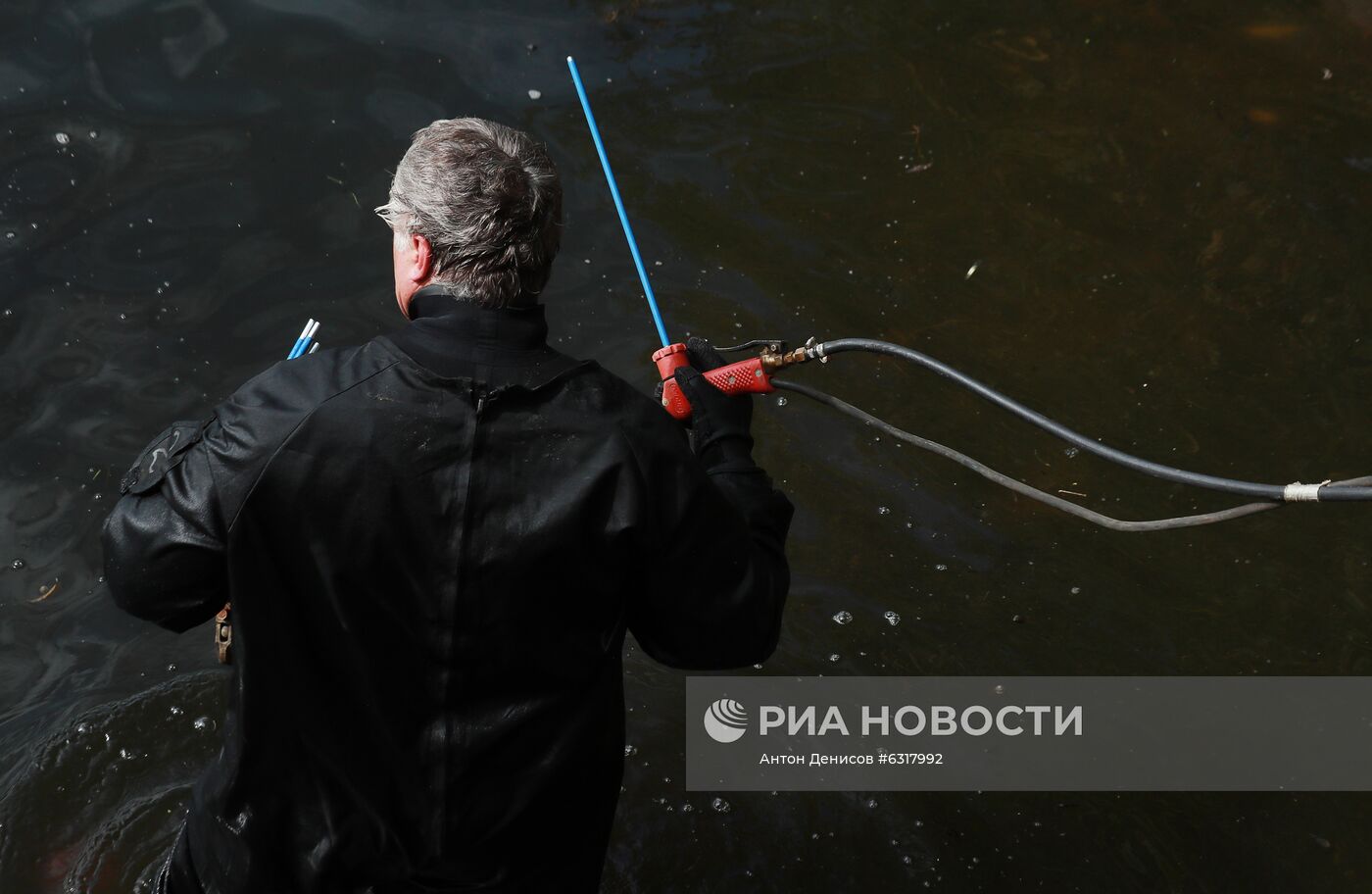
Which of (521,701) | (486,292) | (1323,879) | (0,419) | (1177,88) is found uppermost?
(486,292)

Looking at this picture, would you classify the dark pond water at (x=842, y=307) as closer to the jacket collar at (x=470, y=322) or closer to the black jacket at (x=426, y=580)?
the black jacket at (x=426, y=580)

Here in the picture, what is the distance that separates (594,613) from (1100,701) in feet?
7.97

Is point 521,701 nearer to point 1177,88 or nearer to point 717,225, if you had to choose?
point 717,225

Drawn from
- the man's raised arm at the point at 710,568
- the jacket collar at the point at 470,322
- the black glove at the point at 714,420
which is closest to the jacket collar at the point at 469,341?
the jacket collar at the point at 470,322

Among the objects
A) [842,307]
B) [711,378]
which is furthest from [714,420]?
[842,307]

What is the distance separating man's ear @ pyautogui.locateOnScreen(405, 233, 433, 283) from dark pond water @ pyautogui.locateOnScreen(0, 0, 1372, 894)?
6.99 ft

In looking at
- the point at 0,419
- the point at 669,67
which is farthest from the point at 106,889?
the point at 669,67

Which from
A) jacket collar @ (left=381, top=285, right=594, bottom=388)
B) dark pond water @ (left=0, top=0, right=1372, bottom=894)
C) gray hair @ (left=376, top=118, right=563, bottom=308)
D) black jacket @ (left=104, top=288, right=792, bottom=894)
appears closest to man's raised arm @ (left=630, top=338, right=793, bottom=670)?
black jacket @ (left=104, top=288, right=792, bottom=894)

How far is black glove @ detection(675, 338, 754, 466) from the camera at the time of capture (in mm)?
2443

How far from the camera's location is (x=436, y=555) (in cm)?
192

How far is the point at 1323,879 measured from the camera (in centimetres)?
359

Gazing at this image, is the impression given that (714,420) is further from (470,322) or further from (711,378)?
(470,322)

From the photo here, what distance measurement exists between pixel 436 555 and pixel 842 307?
3.07 m

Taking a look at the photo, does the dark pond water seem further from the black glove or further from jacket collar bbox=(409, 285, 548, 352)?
jacket collar bbox=(409, 285, 548, 352)
